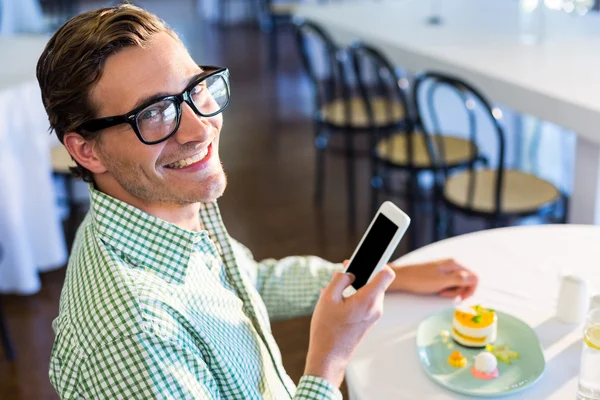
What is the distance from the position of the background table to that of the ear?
65.0 inches

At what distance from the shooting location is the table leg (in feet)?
7.92

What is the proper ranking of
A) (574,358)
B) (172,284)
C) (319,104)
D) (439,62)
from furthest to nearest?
1. (319,104)
2. (439,62)
3. (574,358)
4. (172,284)

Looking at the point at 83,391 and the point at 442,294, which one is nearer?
the point at 83,391

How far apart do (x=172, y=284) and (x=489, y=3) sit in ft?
12.2

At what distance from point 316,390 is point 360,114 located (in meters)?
2.47

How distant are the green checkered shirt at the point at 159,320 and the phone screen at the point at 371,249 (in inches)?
7.1

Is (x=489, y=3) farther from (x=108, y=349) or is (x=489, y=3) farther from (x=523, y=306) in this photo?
(x=108, y=349)

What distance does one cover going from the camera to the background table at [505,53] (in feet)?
7.95

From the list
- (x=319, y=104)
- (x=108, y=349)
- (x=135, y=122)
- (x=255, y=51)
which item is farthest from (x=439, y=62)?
(x=255, y=51)

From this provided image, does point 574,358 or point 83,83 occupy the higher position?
point 83,83

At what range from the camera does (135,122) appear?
103 centimetres

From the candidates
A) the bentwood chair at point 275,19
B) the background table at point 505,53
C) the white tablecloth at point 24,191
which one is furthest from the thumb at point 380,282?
the bentwood chair at point 275,19

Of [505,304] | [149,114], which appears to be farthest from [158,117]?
[505,304]

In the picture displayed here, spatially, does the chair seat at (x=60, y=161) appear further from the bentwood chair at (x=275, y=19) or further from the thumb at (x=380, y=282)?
the bentwood chair at (x=275, y=19)
